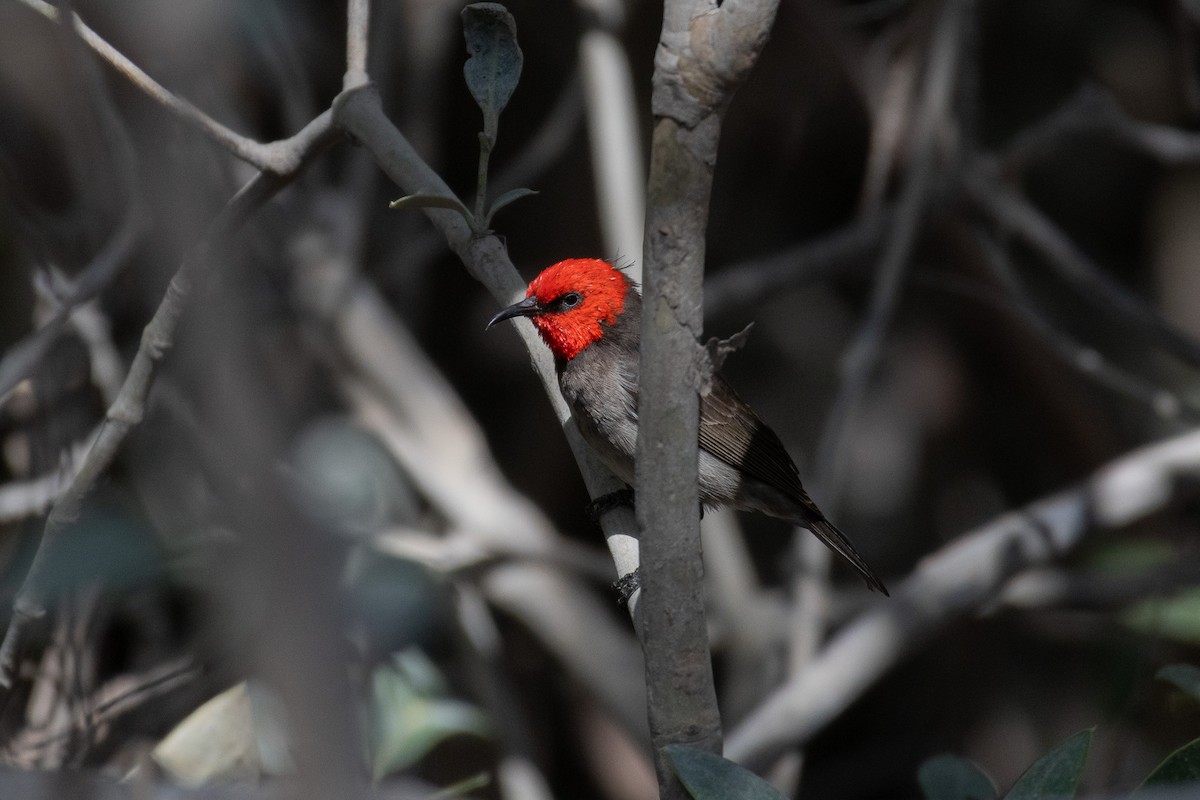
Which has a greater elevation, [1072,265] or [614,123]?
[614,123]

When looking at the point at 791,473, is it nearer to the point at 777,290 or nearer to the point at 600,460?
the point at 600,460

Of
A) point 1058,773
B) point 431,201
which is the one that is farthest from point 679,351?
point 1058,773

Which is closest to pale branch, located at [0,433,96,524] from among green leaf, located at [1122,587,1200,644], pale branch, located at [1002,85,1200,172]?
green leaf, located at [1122,587,1200,644]

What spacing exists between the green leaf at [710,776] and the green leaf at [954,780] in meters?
0.75

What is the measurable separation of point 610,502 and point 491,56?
1013mm

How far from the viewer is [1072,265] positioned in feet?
15.9

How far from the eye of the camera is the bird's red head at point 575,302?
3680mm

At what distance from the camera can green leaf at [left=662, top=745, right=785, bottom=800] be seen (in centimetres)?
194

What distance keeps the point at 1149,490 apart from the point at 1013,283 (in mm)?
1025

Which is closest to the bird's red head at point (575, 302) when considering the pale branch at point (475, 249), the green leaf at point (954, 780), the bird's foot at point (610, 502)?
the pale branch at point (475, 249)

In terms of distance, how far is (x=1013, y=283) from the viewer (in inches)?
192

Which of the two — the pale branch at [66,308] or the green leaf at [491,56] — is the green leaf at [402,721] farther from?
the green leaf at [491,56]

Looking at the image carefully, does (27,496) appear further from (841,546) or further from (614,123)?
(614,123)

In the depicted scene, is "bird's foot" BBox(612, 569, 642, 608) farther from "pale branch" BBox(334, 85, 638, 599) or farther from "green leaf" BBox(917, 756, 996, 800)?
"green leaf" BBox(917, 756, 996, 800)
